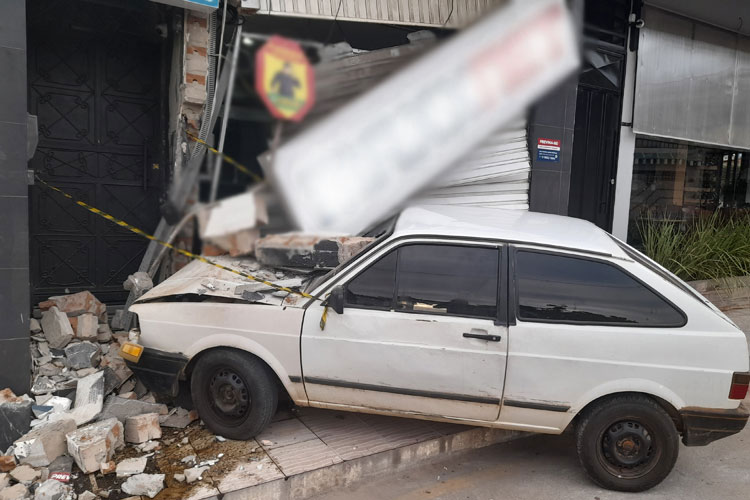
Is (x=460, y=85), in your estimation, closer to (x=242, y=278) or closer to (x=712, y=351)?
(x=242, y=278)

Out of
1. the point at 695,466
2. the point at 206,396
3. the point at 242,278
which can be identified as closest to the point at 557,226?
the point at 695,466

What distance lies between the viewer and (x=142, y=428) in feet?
11.6

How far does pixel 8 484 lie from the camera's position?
10.0 ft

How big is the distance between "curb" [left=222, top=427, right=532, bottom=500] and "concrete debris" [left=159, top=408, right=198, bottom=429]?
3.01 feet

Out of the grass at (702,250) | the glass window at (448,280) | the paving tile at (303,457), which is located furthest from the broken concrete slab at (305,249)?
the grass at (702,250)

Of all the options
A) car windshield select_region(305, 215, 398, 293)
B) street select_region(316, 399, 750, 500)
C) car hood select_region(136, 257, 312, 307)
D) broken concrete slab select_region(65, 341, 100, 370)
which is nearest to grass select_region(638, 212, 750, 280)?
street select_region(316, 399, 750, 500)


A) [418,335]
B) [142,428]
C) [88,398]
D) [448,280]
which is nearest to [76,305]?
[88,398]

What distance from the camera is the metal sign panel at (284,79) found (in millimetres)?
4445

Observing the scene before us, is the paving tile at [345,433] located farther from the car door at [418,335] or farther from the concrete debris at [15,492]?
the concrete debris at [15,492]

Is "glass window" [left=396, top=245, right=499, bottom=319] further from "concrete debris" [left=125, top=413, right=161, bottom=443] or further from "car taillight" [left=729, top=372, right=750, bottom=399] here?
"concrete debris" [left=125, top=413, right=161, bottom=443]

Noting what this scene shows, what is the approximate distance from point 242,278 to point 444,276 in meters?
1.59

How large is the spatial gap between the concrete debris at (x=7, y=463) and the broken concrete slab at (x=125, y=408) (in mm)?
576

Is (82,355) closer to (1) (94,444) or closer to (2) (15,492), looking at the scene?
(1) (94,444)

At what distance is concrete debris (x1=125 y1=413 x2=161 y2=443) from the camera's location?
3.51 meters
